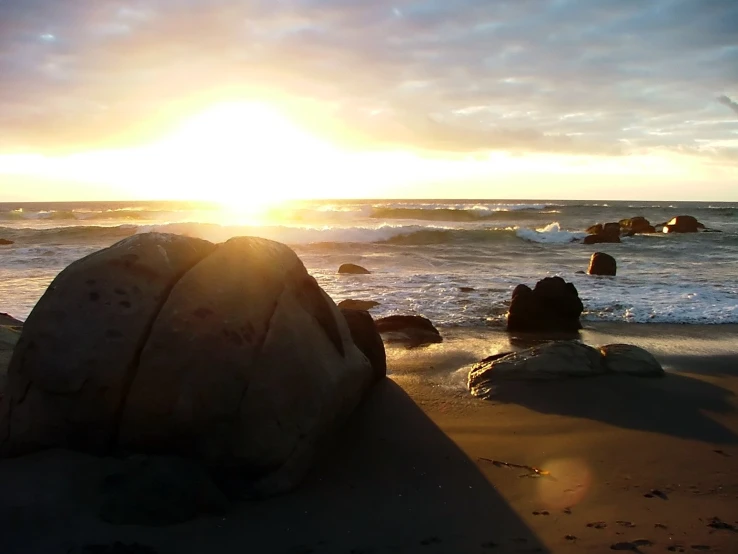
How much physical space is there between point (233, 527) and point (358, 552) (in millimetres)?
733

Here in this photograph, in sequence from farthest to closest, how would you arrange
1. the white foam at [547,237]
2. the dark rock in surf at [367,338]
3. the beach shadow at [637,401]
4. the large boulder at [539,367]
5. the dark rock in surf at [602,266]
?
1. the white foam at [547,237]
2. the dark rock in surf at [602,266]
3. the large boulder at [539,367]
4. the dark rock in surf at [367,338]
5. the beach shadow at [637,401]

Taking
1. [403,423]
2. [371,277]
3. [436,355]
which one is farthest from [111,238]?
[403,423]

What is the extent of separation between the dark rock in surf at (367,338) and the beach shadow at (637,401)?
1.16 meters

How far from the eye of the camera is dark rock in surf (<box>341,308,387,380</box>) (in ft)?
20.7

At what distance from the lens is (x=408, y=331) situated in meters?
9.02

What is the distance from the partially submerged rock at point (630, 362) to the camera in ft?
22.2

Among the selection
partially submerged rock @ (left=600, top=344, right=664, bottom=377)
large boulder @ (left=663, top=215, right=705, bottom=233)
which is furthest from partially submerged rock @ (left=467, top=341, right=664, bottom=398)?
large boulder @ (left=663, top=215, right=705, bottom=233)

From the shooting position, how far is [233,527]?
358 cm

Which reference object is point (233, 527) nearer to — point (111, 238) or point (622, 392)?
point (622, 392)

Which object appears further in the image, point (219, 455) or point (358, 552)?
point (219, 455)

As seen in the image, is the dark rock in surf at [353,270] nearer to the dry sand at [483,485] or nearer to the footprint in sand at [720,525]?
the dry sand at [483,485]

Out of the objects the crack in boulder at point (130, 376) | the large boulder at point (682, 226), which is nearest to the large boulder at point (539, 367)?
the crack in boulder at point (130, 376)

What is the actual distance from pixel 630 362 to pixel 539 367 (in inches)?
42.4

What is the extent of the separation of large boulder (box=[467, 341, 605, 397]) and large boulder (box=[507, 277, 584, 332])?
2818mm
